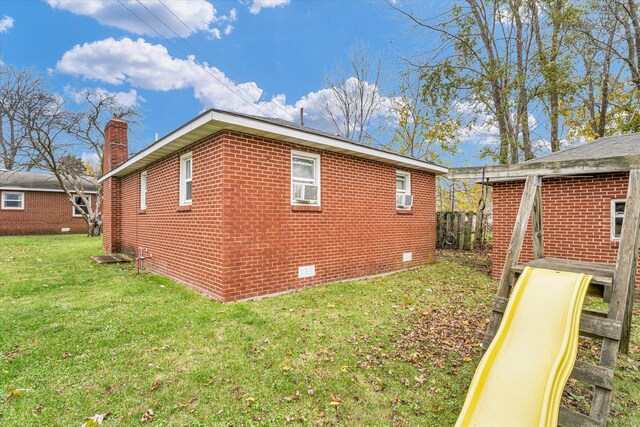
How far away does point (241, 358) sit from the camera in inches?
149

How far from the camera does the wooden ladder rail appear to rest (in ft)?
8.21

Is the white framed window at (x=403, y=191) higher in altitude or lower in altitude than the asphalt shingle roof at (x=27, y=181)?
lower

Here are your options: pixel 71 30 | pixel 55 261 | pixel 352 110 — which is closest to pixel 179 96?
pixel 71 30

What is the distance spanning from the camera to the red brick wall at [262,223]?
5.93 metres

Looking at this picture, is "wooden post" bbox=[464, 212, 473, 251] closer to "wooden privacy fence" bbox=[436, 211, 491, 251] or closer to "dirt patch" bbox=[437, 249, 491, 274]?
"wooden privacy fence" bbox=[436, 211, 491, 251]

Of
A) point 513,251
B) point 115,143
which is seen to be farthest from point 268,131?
point 115,143

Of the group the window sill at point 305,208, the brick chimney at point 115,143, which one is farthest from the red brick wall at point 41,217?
the window sill at point 305,208

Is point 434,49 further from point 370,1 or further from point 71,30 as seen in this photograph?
point 71,30

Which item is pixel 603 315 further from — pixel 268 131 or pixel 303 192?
pixel 268 131

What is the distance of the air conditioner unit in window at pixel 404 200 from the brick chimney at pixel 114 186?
10554 mm

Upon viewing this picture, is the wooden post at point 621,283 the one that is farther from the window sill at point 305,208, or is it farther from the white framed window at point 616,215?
the window sill at point 305,208

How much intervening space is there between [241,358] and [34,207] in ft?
82.3

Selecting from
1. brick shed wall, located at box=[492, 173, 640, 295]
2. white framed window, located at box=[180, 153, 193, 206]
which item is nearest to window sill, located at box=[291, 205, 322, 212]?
white framed window, located at box=[180, 153, 193, 206]

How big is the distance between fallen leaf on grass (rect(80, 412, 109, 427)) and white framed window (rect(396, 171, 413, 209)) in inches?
331
